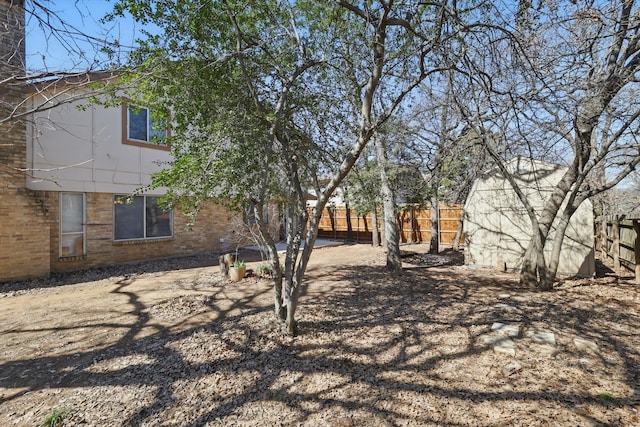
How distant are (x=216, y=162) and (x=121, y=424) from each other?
2551 mm

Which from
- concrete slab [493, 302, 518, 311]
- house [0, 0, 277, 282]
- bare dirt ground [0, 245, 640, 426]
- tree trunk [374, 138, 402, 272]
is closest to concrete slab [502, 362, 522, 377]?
bare dirt ground [0, 245, 640, 426]

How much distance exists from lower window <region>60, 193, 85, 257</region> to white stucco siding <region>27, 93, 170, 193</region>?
32cm

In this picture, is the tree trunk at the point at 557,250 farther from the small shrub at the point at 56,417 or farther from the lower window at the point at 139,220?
the lower window at the point at 139,220

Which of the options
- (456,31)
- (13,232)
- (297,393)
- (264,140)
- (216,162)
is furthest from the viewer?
(13,232)

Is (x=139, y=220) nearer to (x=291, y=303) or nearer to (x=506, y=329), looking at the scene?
(x=291, y=303)

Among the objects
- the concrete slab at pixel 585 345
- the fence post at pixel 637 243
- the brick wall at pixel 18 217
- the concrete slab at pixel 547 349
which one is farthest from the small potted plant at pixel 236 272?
the fence post at pixel 637 243

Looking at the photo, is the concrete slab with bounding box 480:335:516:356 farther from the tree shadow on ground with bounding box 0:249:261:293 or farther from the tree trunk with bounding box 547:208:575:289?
the tree shadow on ground with bounding box 0:249:261:293

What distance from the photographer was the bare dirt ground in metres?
2.94

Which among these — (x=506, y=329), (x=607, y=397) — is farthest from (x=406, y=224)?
(x=607, y=397)

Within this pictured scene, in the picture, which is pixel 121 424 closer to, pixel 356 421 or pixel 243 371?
pixel 243 371

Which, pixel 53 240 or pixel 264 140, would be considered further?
pixel 53 240

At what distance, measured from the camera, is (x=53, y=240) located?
8430 millimetres

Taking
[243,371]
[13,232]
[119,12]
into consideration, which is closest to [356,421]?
[243,371]

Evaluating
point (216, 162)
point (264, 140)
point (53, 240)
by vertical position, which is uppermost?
point (264, 140)
